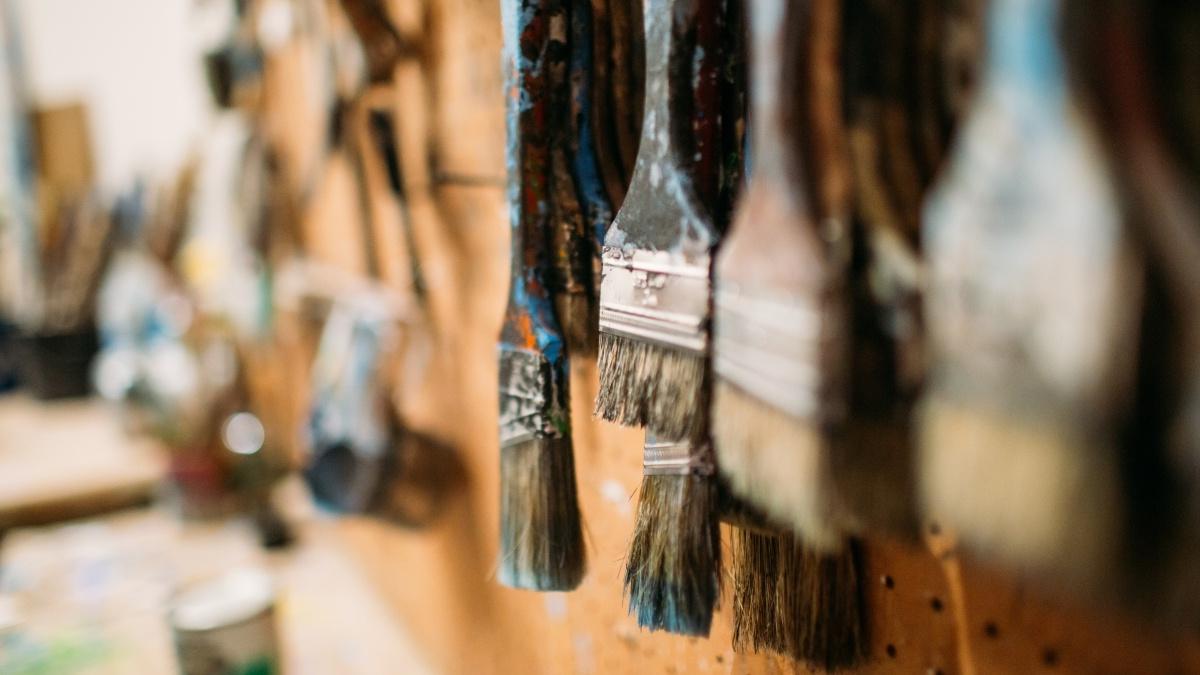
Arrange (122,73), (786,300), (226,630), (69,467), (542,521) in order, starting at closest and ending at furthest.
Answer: (786,300)
(542,521)
(226,630)
(69,467)
(122,73)

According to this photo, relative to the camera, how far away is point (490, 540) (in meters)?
1.12

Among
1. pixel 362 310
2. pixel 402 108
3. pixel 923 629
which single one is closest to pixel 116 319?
pixel 362 310

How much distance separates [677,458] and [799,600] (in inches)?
5.6

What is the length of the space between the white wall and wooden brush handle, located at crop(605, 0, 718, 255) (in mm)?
2092

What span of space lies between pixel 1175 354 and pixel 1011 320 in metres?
0.05

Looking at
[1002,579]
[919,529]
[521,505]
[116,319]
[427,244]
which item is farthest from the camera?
[116,319]

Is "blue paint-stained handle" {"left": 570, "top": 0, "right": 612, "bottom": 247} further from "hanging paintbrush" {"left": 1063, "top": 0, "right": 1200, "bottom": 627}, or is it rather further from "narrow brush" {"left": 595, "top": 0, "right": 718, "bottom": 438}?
"hanging paintbrush" {"left": 1063, "top": 0, "right": 1200, "bottom": 627}

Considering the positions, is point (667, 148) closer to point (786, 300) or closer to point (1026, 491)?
point (786, 300)

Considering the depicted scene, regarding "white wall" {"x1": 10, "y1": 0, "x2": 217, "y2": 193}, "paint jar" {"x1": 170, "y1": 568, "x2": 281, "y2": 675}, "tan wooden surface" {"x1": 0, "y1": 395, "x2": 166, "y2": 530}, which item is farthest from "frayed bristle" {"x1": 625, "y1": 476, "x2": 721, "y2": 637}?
"white wall" {"x1": 10, "y1": 0, "x2": 217, "y2": 193}

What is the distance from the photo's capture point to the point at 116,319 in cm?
239

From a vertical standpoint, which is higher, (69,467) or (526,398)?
(526,398)

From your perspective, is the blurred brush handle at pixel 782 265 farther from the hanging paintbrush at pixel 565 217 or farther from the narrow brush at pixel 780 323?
the hanging paintbrush at pixel 565 217

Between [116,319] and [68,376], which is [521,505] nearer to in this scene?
[116,319]

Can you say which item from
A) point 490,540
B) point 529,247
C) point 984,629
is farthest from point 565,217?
point 490,540
